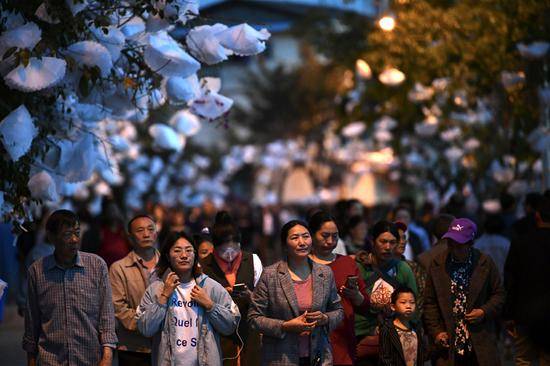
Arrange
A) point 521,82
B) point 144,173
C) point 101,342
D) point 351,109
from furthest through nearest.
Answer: point 144,173 < point 351,109 < point 521,82 < point 101,342

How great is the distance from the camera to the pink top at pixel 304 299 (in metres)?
9.71

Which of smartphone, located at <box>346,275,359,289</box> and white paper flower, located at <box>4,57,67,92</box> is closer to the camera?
smartphone, located at <box>346,275,359,289</box>

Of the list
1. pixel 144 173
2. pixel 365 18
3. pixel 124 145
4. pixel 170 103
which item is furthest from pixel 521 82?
pixel 144 173

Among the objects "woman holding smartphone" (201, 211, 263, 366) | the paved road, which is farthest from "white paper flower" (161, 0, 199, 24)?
the paved road

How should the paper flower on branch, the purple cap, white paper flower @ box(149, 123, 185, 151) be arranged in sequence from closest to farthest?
the purple cap → the paper flower on branch → white paper flower @ box(149, 123, 185, 151)

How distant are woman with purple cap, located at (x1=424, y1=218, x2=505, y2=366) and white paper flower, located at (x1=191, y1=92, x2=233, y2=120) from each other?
3.71m

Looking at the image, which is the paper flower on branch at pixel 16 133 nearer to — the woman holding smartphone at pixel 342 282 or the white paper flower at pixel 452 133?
the woman holding smartphone at pixel 342 282

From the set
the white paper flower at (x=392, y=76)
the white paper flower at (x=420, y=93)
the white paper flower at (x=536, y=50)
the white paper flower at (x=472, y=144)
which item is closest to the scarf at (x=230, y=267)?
the white paper flower at (x=536, y=50)

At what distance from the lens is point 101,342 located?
31.1 feet

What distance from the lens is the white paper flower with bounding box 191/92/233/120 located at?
13617 mm

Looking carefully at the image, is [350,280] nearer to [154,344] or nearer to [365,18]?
[154,344]

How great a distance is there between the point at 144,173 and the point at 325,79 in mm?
18458

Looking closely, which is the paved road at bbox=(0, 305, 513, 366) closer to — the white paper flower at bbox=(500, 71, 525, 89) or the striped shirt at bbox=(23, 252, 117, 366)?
the striped shirt at bbox=(23, 252, 117, 366)

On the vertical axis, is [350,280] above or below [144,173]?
above
